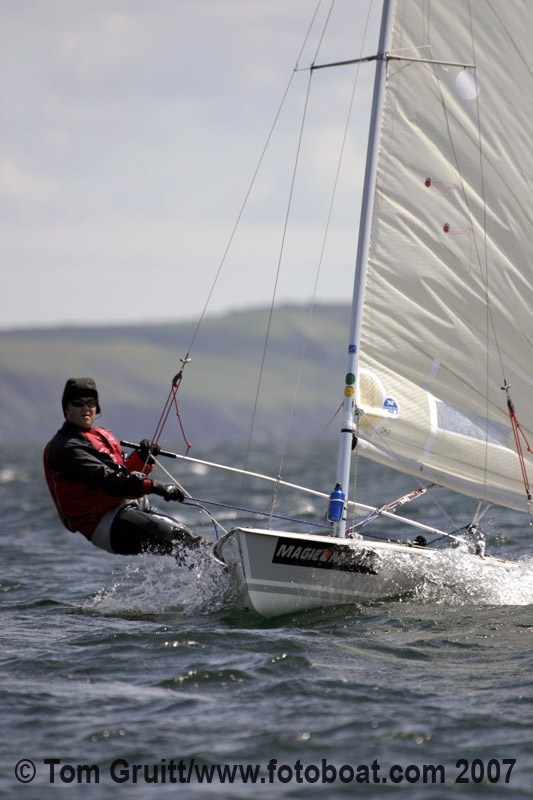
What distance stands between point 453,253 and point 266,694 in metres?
4.20

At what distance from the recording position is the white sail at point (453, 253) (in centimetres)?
813

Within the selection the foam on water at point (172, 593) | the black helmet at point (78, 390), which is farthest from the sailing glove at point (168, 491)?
the black helmet at point (78, 390)

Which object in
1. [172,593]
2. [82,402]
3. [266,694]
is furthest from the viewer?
[172,593]

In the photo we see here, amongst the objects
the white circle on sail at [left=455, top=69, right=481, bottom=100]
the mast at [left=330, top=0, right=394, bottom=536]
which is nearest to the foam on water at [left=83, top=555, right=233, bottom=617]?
the mast at [left=330, top=0, right=394, bottom=536]

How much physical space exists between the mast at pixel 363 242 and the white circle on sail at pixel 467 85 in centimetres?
66

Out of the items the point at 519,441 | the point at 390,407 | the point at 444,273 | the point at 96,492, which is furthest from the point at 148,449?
the point at 519,441

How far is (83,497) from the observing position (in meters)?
8.13

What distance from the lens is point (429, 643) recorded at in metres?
6.94

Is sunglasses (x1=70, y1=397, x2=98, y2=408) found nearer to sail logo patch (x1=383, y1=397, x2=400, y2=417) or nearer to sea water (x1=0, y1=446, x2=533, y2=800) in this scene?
sea water (x1=0, y1=446, x2=533, y2=800)

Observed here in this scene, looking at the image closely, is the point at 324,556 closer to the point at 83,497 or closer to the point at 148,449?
the point at 148,449

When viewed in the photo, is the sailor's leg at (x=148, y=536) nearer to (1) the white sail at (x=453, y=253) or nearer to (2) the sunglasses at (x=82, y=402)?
(2) the sunglasses at (x=82, y=402)

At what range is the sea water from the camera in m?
4.73

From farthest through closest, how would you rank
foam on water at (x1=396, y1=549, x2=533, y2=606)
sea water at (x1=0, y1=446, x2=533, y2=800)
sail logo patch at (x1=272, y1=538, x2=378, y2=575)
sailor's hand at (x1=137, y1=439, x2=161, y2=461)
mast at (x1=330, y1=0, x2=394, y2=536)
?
sailor's hand at (x1=137, y1=439, x2=161, y2=461), foam on water at (x1=396, y1=549, x2=533, y2=606), mast at (x1=330, y1=0, x2=394, y2=536), sail logo patch at (x1=272, y1=538, x2=378, y2=575), sea water at (x1=0, y1=446, x2=533, y2=800)

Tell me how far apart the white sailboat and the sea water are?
58 centimetres
